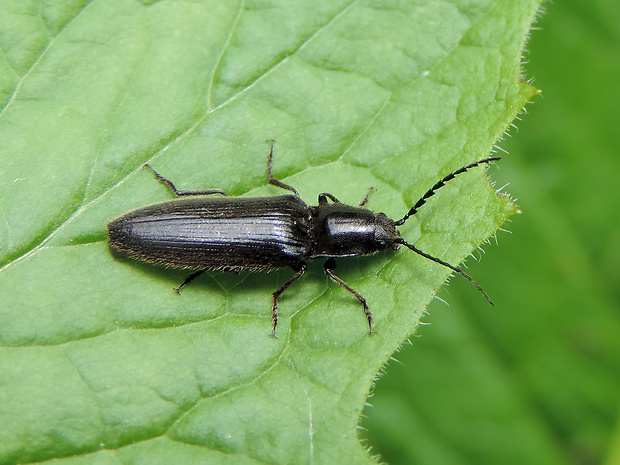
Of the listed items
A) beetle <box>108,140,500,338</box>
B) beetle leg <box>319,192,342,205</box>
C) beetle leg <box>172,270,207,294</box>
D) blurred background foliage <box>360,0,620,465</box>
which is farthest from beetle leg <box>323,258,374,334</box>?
blurred background foliage <box>360,0,620,465</box>

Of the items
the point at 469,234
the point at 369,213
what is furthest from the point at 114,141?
the point at 469,234

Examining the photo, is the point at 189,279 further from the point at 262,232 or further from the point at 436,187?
the point at 436,187

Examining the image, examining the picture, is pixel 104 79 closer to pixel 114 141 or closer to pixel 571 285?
pixel 114 141

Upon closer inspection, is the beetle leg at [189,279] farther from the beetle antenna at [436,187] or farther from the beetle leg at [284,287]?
the beetle antenna at [436,187]

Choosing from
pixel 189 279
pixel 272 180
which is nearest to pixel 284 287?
pixel 189 279

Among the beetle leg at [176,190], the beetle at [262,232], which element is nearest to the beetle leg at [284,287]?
the beetle at [262,232]
